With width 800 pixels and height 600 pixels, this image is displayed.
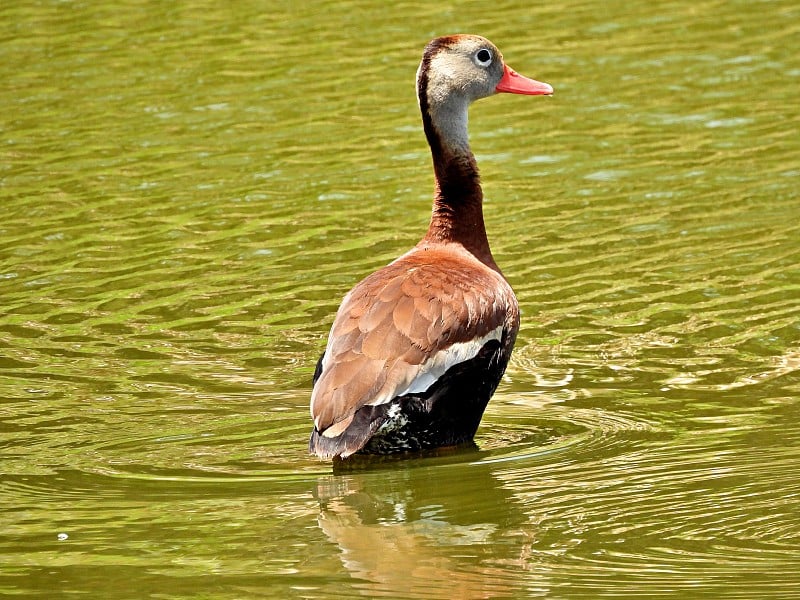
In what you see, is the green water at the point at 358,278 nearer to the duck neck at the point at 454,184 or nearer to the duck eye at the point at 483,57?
the duck neck at the point at 454,184

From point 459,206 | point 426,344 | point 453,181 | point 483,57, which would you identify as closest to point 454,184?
point 453,181

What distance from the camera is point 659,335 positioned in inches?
357

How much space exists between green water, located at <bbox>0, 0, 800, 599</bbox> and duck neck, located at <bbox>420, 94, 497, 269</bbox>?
0.88 m

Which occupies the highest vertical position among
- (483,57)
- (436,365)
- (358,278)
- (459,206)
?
(483,57)

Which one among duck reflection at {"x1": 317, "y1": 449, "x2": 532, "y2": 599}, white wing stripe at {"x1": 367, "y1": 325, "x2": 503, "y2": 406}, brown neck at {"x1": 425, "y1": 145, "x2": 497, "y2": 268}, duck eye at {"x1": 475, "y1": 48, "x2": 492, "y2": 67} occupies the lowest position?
duck reflection at {"x1": 317, "y1": 449, "x2": 532, "y2": 599}

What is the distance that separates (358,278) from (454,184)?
2.02 m

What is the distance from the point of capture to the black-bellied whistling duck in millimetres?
6801

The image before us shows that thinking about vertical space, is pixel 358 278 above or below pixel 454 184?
below

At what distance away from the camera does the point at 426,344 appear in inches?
275

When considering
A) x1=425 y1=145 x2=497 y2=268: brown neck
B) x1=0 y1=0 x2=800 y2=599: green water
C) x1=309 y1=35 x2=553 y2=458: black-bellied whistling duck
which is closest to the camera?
x1=0 y1=0 x2=800 y2=599: green water

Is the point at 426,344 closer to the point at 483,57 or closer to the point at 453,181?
the point at 453,181

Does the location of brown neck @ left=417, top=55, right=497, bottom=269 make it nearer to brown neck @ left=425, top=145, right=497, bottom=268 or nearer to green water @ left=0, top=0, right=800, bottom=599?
brown neck @ left=425, top=145, right=497, bottom=268

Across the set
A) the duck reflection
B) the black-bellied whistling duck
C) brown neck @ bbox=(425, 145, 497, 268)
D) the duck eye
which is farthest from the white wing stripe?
the duck eye

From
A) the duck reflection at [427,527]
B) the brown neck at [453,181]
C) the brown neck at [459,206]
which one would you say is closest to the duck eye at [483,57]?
the brown neck at [453,181]
